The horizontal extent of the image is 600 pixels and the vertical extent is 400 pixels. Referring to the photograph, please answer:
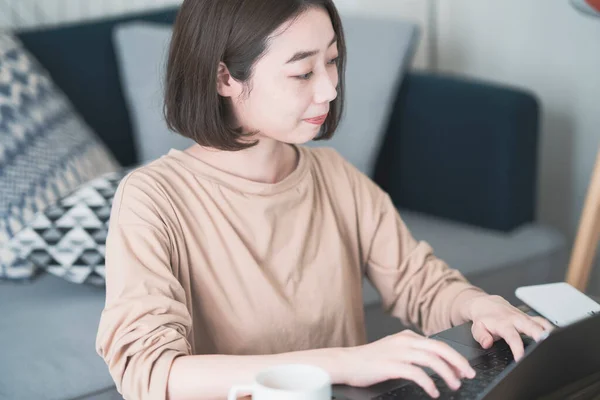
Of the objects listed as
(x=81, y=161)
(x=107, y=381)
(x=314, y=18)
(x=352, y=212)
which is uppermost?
(x=314, y=18)

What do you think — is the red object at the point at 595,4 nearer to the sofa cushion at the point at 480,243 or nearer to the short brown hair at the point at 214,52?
the sofa cushion at the point at 480,243

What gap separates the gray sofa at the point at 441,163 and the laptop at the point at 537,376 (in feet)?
2.78

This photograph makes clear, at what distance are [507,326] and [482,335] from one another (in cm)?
3

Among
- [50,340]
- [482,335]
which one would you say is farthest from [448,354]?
[50,340]

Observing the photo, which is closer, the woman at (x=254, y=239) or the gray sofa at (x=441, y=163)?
the woman at (x=254, y=239)

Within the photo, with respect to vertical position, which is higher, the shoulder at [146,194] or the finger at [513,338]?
the shoulder at [146,194]

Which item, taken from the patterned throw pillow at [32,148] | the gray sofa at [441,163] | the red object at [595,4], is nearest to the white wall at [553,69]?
the gray sofa at [441,163]

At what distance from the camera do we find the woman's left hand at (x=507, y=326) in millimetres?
943

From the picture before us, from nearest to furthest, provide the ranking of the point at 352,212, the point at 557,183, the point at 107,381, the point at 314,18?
the point at 314,18 < the point at 352,212 < the point at 107,381 < the point at 557,183

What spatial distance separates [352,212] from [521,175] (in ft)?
2.82

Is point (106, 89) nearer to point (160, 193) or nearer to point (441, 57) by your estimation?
point (441, 57)

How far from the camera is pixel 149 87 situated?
2.13 metres

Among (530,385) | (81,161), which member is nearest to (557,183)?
(81,161)

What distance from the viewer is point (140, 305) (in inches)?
37.5
